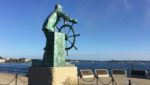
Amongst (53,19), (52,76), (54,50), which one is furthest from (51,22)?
(52,76)

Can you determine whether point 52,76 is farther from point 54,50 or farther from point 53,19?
point 53,19

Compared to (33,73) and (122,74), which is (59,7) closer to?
(33,73)

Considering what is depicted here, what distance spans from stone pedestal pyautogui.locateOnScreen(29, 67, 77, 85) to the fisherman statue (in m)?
0.58

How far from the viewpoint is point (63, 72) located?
11.9 m

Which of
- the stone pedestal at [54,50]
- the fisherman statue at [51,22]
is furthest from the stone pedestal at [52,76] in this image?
the fisherman statue at [51,22]

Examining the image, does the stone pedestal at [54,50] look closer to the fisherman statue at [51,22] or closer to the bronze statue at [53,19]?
the fisherman statue at [51,22]

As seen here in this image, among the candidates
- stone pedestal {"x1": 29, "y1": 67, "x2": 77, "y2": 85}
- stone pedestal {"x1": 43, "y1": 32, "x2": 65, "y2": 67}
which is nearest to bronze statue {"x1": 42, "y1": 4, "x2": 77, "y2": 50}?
stone pedestal {"x1": 43, "y1": 32, "x2": 65, "y2": 67}

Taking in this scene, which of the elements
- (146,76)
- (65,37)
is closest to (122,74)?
(146,76)

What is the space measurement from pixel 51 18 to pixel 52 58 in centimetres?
165

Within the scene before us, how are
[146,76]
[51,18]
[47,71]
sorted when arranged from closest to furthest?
[47,71] < [51,18] < [146,76]

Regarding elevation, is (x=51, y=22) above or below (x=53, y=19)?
below

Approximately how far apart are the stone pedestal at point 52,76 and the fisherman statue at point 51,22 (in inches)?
22.7

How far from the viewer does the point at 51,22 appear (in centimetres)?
1248

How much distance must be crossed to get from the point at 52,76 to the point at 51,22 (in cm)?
223
